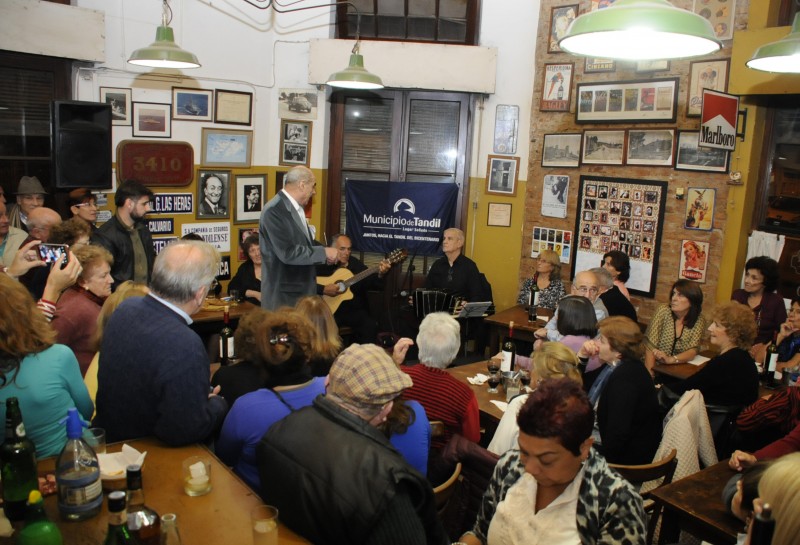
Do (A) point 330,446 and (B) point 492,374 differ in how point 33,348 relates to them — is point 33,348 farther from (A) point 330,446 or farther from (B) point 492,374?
(B) point 492,374

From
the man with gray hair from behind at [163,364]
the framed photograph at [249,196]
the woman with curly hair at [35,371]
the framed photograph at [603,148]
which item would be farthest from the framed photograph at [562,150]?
the woman with curly hair at [35,371]

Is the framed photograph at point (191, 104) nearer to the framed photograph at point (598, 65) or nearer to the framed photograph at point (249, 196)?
the framed photograph at point (249, 196)

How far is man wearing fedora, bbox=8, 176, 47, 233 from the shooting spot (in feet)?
18.1

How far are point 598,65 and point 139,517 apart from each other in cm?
613

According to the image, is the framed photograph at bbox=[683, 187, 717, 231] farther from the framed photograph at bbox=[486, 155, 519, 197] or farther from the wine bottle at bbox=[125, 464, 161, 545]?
the wine bottle at bbox=[125, 464, 161, 545]

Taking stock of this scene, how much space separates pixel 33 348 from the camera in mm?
2303

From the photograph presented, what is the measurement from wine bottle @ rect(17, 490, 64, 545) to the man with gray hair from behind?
67 centimetres

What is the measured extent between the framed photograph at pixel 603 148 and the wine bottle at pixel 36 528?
5966mm

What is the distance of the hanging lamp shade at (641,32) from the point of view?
257 centimetres

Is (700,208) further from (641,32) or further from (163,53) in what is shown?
(163,53)

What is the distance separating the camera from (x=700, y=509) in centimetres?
253

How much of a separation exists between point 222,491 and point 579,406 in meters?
1.21

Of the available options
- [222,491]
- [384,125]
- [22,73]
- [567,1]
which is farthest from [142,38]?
[222,491]

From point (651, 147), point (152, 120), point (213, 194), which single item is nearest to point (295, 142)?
point (213, 194)
